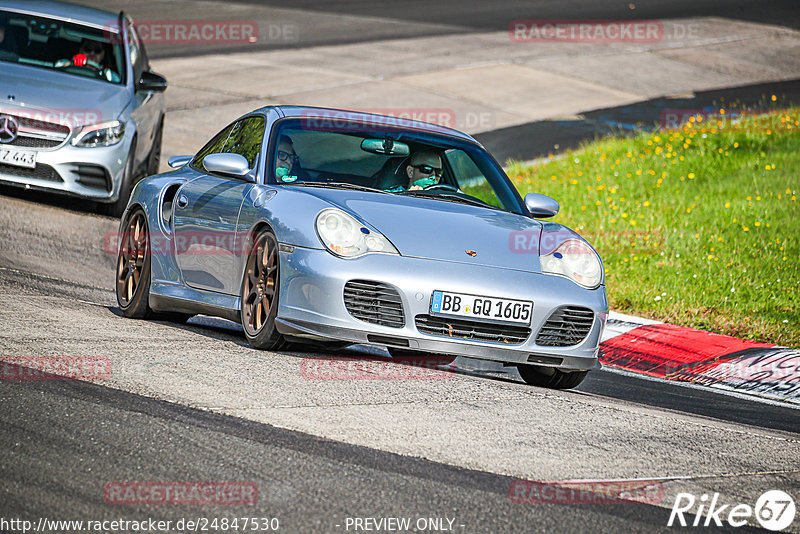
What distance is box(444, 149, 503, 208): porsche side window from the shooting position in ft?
24.8

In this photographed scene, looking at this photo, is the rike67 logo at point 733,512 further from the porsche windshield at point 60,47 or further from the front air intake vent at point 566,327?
the porsche windshield at point 60,47

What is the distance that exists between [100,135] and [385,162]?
4581 millimetres

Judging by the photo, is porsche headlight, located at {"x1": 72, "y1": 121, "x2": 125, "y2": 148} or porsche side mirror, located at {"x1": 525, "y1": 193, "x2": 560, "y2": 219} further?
porsche headlight, located at {"x1": 72, "y1": 121, "x2": 125, "y2": 148}

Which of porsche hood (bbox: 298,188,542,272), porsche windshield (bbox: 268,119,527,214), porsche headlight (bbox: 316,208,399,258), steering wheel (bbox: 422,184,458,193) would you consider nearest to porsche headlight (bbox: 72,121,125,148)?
porsche windshield (bbox: 268,119,527,214)

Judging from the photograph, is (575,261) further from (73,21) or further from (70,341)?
(73,21)

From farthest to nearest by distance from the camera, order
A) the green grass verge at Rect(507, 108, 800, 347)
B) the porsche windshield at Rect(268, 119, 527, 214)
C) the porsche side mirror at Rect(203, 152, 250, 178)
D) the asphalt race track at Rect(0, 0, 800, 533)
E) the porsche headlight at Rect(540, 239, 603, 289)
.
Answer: the green grass verge at Rect(507, 108, 800, 347), the porsche windshield at Rect(268, 119, 527, 214), the porsche side mirror at Rect(203, 152, 250, 178), the porsche headlight at Rect(540, 239, 603, 289), the asphalt race track at Rect(0, 0, 800, 533)

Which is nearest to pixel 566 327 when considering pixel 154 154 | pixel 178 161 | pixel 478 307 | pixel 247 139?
pixel 478 307

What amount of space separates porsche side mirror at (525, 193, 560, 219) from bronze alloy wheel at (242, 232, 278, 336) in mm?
1751

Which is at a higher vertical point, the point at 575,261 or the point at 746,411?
the point at 575,261

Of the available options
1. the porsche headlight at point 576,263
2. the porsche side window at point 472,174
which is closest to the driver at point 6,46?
the porsche side window at point 472,174

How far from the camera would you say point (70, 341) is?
612 cm

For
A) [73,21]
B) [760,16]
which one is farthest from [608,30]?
[73,21]

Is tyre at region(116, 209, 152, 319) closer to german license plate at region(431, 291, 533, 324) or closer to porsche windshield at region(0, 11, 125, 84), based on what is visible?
german license plate at region(431, 291, 533, 324)

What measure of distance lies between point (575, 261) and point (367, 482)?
2.77m
